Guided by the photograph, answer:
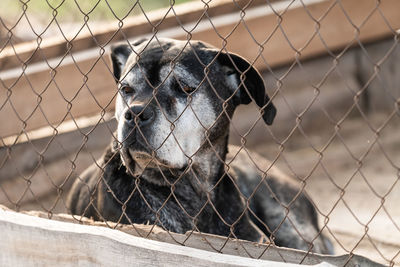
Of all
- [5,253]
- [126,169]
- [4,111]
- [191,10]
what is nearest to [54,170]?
[4,111]

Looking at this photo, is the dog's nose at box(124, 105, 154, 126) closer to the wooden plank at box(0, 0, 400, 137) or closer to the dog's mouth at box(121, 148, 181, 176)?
the dog's mouth at box(121, 148, 181, 176)

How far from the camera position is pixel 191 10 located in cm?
614

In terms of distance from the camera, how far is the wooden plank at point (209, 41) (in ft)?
19.9

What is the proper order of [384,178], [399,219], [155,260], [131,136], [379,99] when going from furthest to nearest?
1. [379,99]
2. [384,178]
3. [399,219]
4. [131,136]
5. [155,260]

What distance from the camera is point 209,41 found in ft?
20.7

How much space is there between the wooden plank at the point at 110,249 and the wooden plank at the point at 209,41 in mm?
2255

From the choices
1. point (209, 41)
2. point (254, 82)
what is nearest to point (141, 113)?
point (254, 82)

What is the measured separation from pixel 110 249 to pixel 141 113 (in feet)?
2.56

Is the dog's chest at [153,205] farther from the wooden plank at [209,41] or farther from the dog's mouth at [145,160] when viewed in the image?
the wooden plank at [209,41]

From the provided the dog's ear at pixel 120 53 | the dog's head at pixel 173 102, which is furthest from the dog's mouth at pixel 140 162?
the dog's ear at pixel 120 53

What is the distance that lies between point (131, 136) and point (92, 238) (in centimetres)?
69

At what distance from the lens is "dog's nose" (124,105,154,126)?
3938 millimetres

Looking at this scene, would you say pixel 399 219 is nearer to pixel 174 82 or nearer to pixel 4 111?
pixel 174 82

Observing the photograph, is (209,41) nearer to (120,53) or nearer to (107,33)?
(107,33)
